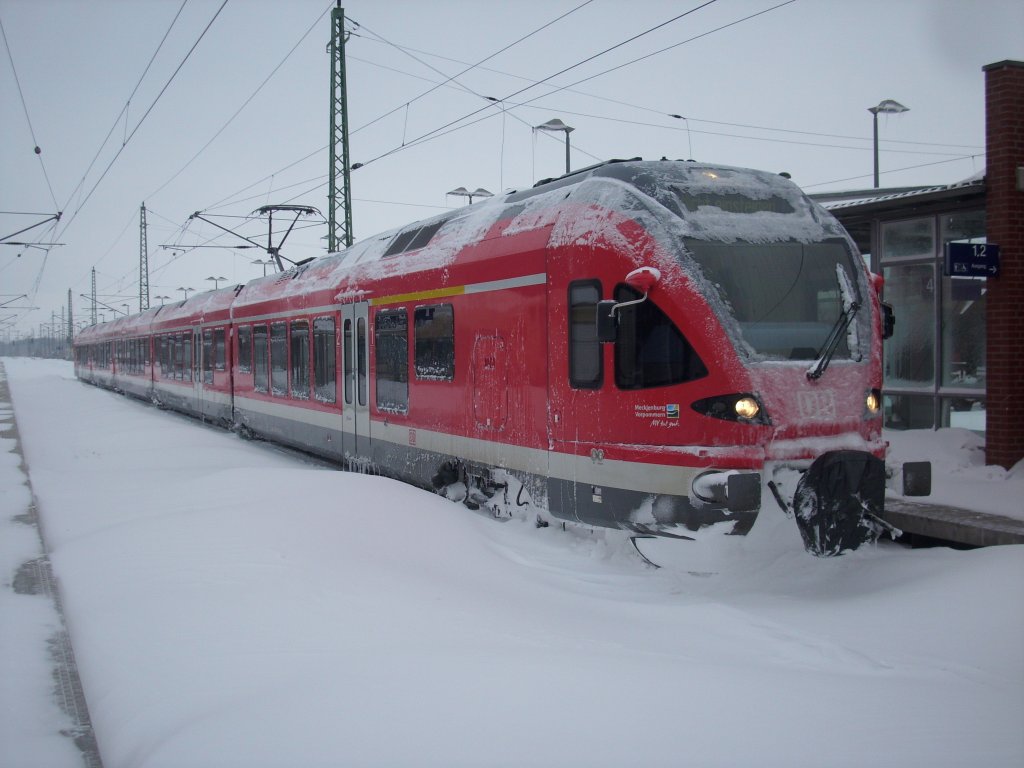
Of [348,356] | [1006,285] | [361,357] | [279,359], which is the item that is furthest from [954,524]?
[279,359]

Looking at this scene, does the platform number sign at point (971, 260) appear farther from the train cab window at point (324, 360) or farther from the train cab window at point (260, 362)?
the train cab window at point (260, 362)

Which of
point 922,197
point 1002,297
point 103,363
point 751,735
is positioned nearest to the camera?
point 751,735

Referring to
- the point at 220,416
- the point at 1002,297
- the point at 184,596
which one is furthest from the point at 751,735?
the point at 220,416

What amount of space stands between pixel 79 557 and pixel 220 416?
→ 40.2 ft

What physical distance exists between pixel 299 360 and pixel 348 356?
231cm

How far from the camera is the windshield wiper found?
20.7 feet

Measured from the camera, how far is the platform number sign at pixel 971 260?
938 centimetres

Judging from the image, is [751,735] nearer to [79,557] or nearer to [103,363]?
[79,557]

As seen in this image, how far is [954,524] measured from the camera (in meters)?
7.17

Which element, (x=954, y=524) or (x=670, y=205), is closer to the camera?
(x=670, y=205)

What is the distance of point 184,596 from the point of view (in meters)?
5.55

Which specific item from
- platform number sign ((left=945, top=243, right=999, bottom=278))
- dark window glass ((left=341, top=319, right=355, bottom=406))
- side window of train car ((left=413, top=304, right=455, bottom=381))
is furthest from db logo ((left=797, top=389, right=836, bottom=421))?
dark window glass ((left=341, top=319, right=355, bottom=406))

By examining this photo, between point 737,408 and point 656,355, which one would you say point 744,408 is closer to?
point 737,408

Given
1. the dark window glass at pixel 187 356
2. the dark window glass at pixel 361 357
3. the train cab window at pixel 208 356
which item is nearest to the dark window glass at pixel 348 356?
the dark window glass at pixel 361 357
